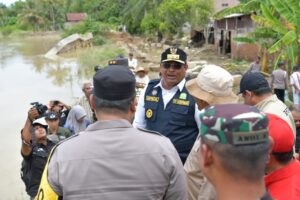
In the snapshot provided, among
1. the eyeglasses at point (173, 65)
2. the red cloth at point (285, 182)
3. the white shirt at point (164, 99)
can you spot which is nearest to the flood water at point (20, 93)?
the white shirt at point (164, 99)

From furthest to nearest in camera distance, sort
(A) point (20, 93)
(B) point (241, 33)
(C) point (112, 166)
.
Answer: (B) point (241, 33), (A) point (20, 93), (C) point (112, 166)

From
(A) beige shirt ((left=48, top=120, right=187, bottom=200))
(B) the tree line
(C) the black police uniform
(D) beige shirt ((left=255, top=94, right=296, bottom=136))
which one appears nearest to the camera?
(A) beige shirt ((left=48, top=120, right=187, bottom=200))

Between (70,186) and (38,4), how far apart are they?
72864mm

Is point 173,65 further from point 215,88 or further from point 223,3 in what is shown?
point 223,3

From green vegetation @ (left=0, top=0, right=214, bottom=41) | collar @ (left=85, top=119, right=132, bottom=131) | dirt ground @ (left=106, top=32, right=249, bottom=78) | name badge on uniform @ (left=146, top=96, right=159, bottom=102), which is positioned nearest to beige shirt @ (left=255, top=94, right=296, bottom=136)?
name badge on uniform @ (left=146, top=96, right=159, bottom=102)

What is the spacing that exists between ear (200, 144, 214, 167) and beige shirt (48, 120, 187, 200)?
40cm

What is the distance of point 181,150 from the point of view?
3.02 metres

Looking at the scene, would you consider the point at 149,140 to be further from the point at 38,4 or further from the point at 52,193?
the point at 38,4

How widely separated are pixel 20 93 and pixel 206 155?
1741 cm

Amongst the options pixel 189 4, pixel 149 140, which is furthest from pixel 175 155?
pixel 189 4

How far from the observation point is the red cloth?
1.76m

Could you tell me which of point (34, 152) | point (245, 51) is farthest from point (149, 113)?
point (245, 51)

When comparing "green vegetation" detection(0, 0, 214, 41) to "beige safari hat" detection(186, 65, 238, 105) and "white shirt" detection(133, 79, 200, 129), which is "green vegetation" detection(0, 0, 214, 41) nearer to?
"white shirt" detection(133, 79, 200, 129)

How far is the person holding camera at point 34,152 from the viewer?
3.70 m
